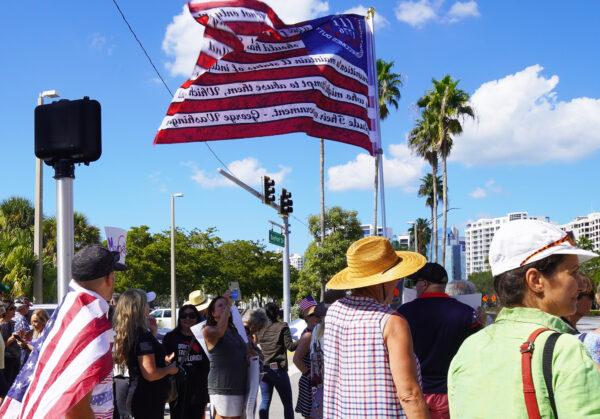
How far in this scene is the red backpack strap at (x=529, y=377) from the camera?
1.88m

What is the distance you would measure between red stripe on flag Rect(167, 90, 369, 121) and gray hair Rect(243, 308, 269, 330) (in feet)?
8.76

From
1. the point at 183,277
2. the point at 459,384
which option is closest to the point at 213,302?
the point at 459,384

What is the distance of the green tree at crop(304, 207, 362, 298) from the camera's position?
4091 centimetres

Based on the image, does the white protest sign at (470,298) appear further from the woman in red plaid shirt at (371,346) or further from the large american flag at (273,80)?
the large american flag at (273,80)

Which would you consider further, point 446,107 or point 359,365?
point 446,107

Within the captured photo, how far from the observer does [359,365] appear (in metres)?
3.65

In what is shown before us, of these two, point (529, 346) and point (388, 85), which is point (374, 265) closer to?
point (529, 346)

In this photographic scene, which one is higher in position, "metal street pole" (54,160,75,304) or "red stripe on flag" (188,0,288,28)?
"red stripe on flag" (188,0,288,28)

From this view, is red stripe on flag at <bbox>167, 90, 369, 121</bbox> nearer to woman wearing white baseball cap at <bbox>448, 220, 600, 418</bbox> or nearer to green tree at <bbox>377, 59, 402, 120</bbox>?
woman wearing white baseball cap at <bbox>448, 220, 600, 418</bbox>

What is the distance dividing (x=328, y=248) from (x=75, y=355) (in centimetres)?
3764

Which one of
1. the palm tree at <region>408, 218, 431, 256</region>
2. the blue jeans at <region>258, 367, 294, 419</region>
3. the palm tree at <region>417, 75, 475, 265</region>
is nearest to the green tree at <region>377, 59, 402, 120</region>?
the palm tree at <region>417, 75, 475, 265</region>

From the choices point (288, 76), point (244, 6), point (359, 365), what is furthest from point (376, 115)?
point (359, 365)

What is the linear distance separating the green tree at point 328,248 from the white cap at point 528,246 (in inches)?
1460

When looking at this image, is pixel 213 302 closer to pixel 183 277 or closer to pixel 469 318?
pixel 469 318
